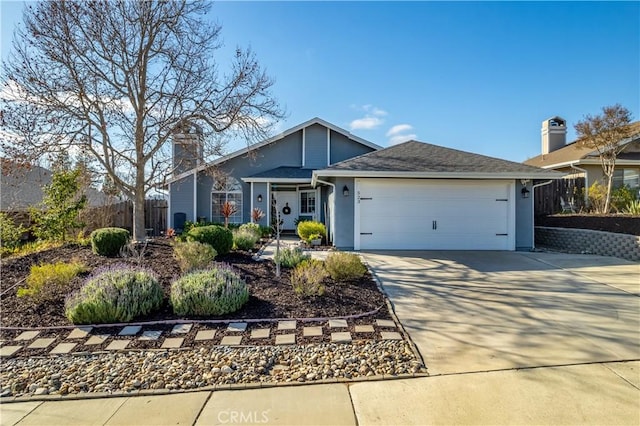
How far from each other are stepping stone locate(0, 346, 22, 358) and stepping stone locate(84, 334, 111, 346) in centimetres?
70

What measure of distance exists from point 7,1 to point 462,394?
11812 mm

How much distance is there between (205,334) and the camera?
4129 millimetres

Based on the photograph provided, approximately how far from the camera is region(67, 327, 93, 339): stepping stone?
161 inches

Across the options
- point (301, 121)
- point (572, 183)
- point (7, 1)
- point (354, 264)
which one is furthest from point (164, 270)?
point (572, 183)

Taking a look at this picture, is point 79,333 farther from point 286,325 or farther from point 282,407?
point 282,407

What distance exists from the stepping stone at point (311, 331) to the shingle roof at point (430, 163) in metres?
6.48

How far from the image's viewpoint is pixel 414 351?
12.2ft

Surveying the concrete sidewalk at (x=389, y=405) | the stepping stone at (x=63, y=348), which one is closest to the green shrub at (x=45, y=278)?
the stepping stone at (x=63, y=348)

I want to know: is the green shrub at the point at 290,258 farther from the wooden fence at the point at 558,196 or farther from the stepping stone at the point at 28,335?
the wooden fence at the point at 558,196

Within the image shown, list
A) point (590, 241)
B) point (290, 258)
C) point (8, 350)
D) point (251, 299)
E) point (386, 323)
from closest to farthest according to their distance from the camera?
point (8, 350) < point (386, 323) < point (251, 299) < point (290, 258) < point (590, 241)

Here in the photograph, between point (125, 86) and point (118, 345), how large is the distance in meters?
8.98

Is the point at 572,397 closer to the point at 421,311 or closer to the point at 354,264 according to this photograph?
the point at 421,311

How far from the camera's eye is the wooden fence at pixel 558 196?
13.8m

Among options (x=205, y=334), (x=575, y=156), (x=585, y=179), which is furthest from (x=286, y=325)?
(x=575, y=156)
